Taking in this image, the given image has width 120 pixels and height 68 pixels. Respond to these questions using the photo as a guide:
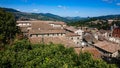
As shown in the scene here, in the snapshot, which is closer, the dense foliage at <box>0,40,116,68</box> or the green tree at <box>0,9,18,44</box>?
the dense foliage at <box>0,40,116,68</box>

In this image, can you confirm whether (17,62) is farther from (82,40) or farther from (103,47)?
(82,40)

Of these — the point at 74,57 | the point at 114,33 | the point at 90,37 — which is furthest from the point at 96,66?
the point at 114,33

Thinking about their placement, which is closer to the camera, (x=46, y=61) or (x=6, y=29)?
(x=46, y=61)

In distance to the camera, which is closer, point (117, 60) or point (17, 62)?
point (17, 62)

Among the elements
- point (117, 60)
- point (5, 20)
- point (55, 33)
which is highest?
point (5, 20)

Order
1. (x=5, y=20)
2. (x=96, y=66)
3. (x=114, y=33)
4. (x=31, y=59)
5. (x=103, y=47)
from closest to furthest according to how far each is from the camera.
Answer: (x=96, y=66), (x=31, y=59), (x=5, y=20), (x=103, y=47), (x=114, y=33)

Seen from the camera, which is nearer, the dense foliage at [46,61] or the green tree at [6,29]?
the dense foliage at [46,61]

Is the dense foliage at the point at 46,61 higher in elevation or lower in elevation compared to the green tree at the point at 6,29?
lower

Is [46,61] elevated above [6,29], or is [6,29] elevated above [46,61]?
[6,29]

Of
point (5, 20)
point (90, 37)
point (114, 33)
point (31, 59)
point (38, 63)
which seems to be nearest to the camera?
point (38, 63)

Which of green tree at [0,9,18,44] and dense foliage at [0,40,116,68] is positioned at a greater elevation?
green tree at [0,9,18,44]

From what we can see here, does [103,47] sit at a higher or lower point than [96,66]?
lower
